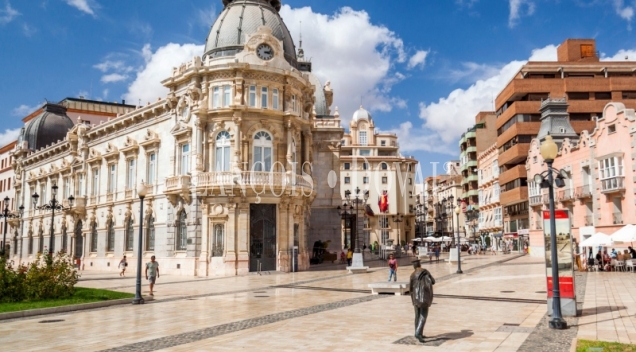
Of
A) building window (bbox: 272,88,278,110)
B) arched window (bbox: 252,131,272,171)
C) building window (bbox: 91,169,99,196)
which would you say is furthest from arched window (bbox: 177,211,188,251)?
building window (bbox: 91,169,99,196)

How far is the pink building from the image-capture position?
36.8 meters

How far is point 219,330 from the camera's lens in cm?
1326

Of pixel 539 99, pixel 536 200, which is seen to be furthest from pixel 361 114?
pixel 536 200

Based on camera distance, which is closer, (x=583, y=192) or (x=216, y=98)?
(x=216, y=98)

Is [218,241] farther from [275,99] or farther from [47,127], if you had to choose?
[47,127]

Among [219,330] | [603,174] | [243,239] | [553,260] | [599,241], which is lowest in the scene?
[219,330]

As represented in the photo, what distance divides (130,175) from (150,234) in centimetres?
645

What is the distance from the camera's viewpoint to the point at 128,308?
60.5 feet

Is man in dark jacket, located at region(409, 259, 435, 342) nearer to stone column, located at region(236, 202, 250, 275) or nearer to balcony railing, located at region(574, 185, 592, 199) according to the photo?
stone column, located at region(236, 202, 250, 275)

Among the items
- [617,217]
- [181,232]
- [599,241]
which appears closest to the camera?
[599,241]

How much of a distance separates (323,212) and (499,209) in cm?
3483

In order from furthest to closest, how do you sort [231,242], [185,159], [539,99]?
[539,99], [185,159], [231,242]

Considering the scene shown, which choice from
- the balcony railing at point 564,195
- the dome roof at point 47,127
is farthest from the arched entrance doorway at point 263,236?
the dome roof at point 47,127

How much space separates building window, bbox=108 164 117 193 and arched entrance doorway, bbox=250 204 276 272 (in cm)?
1708
